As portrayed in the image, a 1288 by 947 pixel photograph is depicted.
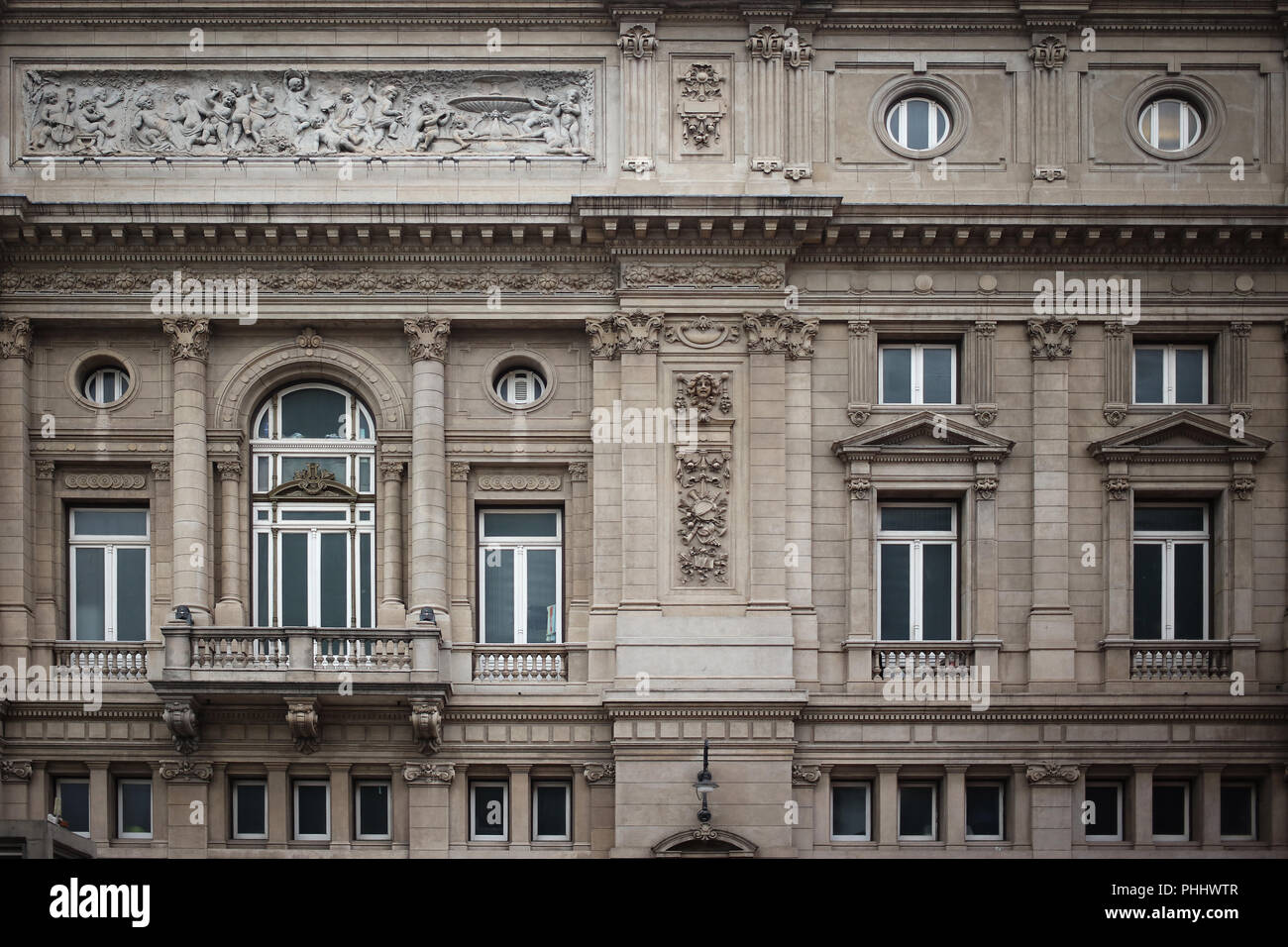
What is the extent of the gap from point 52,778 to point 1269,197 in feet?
76.9

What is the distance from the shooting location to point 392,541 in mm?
30500

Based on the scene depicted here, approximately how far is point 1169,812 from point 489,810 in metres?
11.7

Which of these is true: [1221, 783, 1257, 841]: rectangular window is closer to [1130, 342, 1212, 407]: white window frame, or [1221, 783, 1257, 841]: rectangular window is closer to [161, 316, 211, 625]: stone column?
[1130, 342, 1212, 407]: white window frame

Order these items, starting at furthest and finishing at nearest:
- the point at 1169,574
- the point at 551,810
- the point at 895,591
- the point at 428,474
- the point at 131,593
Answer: the point at 131,593, the point at 1169,574, the point at 895,591, the point at 551,810, the point at 428,474

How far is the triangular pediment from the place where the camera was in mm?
30188

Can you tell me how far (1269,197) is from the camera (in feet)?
Result: 101

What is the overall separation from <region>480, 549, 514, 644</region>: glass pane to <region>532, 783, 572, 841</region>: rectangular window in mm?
2652

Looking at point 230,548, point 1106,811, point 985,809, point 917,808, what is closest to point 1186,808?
point 1106,811

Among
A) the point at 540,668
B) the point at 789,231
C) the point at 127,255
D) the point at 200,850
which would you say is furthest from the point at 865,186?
the point at 200,850

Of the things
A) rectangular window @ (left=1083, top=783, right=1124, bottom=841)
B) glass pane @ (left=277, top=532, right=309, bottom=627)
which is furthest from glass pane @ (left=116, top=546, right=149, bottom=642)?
rectangular window @ (left=1083, top=783, right=1124, bottom=841)

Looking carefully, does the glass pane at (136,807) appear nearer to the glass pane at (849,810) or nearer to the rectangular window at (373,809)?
the rectangular window at (373,809)

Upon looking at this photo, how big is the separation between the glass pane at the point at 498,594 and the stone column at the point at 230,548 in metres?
4.20

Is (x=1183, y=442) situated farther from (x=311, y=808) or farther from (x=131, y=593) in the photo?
(x=131, y=593)

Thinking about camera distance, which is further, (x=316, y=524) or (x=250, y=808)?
(x=316, y=524)
